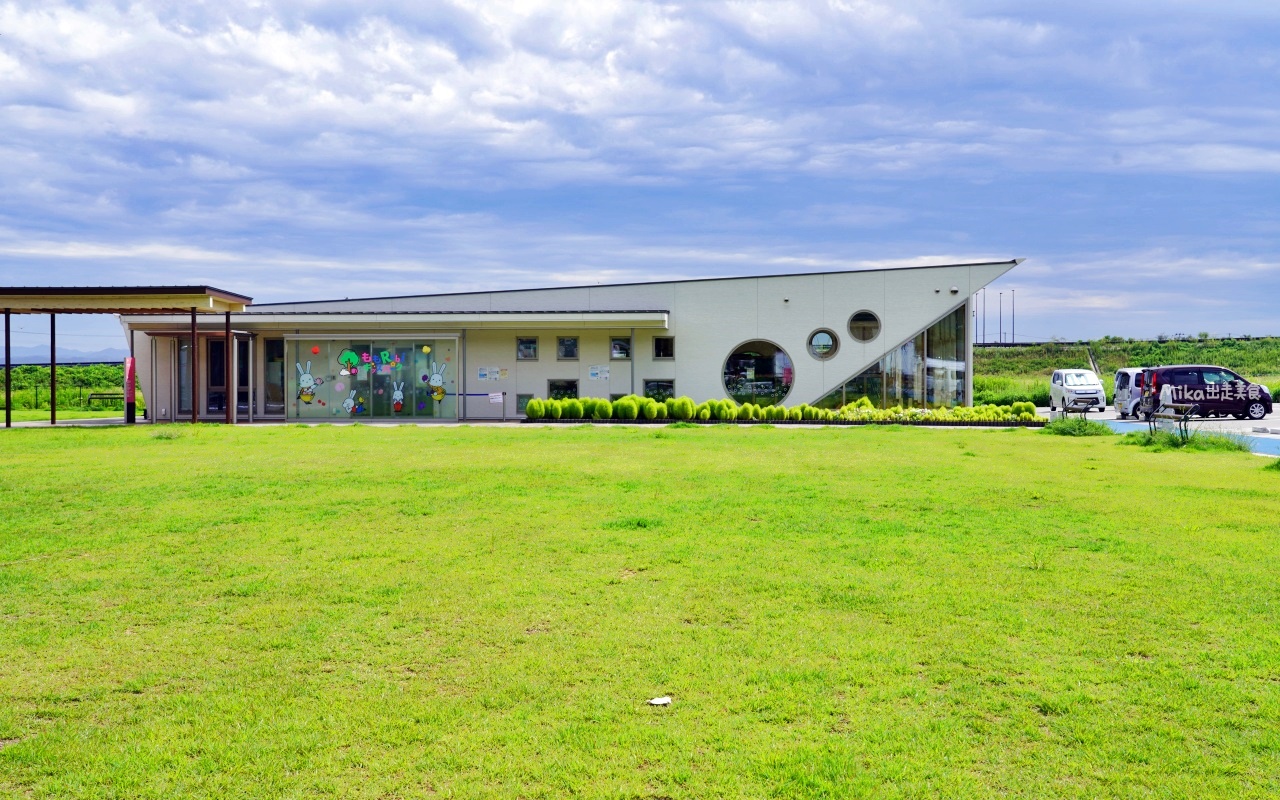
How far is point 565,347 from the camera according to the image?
103 feet

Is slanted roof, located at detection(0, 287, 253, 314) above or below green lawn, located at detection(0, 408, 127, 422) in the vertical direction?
above

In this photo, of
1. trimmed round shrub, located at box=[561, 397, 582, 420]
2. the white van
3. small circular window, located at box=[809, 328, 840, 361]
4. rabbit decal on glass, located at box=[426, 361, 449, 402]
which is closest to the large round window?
small circular window, located at box=[809, 328, 840, 361]

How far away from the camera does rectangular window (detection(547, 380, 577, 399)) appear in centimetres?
3138

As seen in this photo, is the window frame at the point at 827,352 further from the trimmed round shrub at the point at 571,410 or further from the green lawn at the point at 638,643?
the green lawn at the point at 638,643

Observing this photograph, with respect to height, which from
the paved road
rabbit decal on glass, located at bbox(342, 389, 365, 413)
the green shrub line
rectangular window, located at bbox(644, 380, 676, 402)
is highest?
rectangular window, located at bbox(644, 380, 676, 402)

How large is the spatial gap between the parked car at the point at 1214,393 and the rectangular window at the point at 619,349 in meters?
16.3

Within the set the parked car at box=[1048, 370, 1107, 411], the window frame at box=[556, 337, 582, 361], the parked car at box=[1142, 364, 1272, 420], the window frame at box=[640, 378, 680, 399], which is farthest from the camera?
the parked car at box=[1048, 370, 1107, 411]

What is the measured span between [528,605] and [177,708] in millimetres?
2251

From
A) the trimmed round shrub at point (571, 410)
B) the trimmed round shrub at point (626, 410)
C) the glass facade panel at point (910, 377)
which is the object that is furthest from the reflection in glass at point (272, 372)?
the glass facade panel at point (910, 377)

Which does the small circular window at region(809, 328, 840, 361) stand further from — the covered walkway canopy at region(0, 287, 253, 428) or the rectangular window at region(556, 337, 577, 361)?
the covered walkway canopy at region(0, 287, 253, 428)

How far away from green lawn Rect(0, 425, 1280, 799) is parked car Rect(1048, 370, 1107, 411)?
26726 mm

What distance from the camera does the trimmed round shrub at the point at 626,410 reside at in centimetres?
2750

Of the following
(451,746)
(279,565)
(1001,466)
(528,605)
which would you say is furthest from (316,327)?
(451,746)

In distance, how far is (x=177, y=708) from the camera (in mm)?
4582
